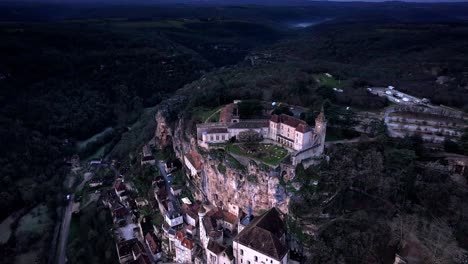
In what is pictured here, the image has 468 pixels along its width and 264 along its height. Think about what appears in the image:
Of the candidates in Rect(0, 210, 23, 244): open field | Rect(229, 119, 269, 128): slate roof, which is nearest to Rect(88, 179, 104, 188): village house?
Rect(0, 210, 23, 244): open field

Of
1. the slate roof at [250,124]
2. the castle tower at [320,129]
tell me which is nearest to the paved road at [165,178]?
the slate roof at [250,124]

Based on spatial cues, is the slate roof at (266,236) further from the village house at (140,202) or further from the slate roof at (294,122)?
the village house at (140,202)

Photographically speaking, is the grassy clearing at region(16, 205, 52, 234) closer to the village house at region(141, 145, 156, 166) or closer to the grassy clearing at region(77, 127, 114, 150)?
the village house at region(141, 145, 156, 166)

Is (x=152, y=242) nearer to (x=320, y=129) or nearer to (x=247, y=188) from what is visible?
(x=247, y=188)

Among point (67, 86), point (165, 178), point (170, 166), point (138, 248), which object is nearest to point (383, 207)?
point (138, 248)

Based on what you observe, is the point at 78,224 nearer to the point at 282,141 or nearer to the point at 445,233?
the point at 282,141

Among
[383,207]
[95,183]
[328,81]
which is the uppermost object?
[328,81]

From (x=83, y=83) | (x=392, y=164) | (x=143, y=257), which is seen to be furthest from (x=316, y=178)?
(x=83, y=83)
